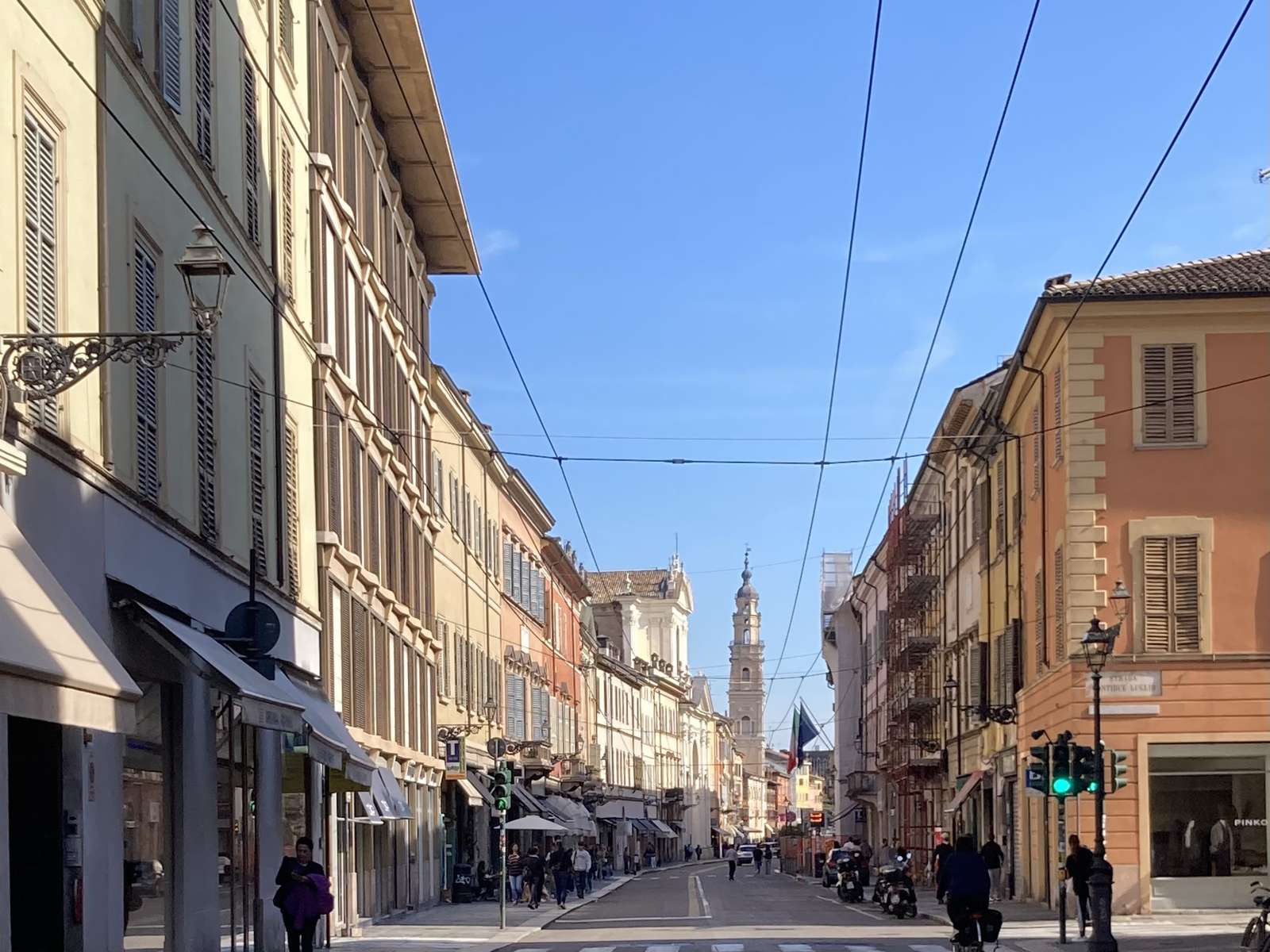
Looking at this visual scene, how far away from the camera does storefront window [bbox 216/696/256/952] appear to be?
2258cm

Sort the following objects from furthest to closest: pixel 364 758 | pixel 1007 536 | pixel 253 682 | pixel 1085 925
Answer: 1. pixel 1007 536
2. pixel 1085 925
3. pixel 364 758
4. pixel 253 682

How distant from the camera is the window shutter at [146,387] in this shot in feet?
61.2

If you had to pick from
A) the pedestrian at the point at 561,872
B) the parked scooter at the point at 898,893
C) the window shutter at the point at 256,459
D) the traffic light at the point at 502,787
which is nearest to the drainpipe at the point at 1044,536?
the parked scooter at the point at 898,893

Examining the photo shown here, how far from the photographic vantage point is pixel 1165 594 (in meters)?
35.8

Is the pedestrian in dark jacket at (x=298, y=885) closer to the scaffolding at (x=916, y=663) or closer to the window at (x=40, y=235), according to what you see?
the window at (x=40, y=235)

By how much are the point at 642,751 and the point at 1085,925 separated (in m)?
92.7

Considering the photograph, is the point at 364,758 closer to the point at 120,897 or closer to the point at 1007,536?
the point at 120,897

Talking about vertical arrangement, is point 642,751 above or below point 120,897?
below

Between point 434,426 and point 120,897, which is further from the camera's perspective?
point 434,426

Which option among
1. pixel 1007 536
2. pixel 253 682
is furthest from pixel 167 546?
pixel 1007 536

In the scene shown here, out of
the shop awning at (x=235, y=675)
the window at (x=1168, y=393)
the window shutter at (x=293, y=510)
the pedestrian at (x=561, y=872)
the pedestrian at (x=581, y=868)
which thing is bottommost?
the pedestrian at (x=581, y=868)

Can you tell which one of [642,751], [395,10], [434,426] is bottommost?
[642,751]

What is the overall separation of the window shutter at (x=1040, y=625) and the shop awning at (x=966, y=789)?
924cm

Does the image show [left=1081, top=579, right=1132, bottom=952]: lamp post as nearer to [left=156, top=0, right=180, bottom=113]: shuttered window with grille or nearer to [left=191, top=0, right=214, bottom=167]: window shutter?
[left=191, top=0, right=214, bottom=167]: window shutter
